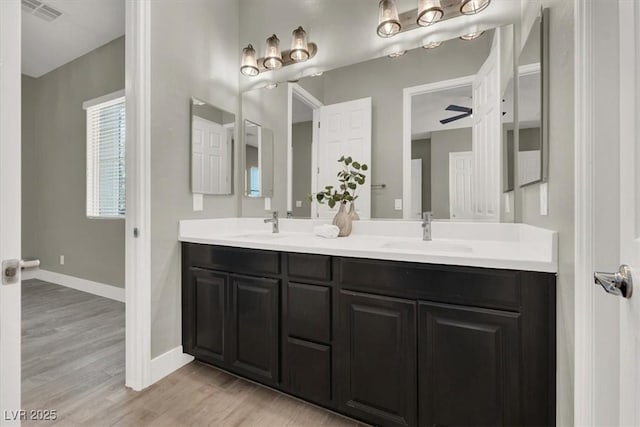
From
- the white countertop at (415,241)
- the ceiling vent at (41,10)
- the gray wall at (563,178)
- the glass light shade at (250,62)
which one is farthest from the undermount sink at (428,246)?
the ceiling vent at (41,10)

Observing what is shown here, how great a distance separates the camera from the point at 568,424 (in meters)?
0.94

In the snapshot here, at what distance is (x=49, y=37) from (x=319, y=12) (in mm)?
3170

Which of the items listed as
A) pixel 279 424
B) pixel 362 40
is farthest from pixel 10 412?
pixel 362 40

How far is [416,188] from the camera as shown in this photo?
185 cm

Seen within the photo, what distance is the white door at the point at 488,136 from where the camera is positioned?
1.62 metres

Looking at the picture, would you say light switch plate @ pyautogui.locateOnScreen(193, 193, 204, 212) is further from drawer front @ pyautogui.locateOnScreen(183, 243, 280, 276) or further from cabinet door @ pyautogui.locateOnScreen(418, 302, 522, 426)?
cabinet door @ pyautogui.locateOnScreen(418, 302, 522, 426)

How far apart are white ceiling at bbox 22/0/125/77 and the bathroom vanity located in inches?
105

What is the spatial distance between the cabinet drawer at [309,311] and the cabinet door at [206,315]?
0.49 metres

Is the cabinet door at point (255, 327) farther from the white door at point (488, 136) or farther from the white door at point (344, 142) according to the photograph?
the white door at point (488, 136)

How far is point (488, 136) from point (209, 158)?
189 cm

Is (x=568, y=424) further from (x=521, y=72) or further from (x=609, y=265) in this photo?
(x=521, y=72)

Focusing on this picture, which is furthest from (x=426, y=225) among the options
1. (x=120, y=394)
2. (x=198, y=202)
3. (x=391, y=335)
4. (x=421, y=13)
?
(x=120, y=394)

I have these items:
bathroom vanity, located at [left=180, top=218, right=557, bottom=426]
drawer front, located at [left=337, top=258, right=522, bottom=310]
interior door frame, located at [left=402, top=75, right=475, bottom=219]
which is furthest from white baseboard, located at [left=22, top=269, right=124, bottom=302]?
interior door frame, located at [left=402, top=75, right=475, bottom=219]

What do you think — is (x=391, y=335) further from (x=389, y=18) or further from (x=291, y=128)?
(x=389, y=18)
